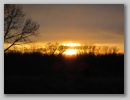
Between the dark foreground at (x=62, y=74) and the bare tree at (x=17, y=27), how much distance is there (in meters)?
0.19

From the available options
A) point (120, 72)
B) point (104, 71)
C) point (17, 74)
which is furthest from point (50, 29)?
point (120, 72)

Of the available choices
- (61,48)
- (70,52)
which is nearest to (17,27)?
(61,48)

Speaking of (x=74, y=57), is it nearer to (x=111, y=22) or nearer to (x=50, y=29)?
(x=50, y=29)

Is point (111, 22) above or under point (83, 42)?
above

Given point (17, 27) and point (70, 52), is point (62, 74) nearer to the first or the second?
point (70, 52)

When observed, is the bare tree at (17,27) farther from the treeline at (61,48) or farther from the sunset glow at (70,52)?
the sunset glow at (70,52)

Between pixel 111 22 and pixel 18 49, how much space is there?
1165 mm

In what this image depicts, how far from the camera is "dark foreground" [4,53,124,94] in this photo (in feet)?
8.22

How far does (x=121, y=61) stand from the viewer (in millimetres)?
2502

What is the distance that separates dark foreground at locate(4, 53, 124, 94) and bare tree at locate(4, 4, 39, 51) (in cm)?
19

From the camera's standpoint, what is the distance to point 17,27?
2539mm

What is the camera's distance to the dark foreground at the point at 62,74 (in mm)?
2506

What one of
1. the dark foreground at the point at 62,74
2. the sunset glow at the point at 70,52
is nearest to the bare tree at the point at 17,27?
the dark foreground at the point at 62,74

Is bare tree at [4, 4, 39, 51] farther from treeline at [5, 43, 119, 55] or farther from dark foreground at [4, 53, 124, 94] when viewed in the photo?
dark foreground at [4, 53, 124, 94]
